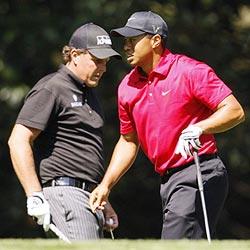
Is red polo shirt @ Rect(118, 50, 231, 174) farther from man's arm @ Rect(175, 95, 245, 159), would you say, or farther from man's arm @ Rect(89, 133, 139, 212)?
man's arm @ Rect(89, 133, 139, 212)

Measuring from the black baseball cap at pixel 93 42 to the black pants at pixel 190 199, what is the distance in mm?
930

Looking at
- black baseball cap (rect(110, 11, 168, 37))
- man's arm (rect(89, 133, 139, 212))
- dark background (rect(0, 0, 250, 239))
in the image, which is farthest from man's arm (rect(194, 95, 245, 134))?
dark background (rect(0, 0, 250, 239))

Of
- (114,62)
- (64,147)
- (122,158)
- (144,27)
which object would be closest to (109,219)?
(122,158)

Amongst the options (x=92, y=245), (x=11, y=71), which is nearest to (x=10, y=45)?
(x=11, y=71)

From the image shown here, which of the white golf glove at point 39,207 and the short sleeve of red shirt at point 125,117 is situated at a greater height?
the short sleeve of red shirt at point 125,117

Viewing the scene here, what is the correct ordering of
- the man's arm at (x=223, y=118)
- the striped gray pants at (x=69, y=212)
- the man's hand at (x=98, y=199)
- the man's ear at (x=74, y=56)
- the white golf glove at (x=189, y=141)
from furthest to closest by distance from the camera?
1. the man's ear at (x=74, y=56)
2. the man's hand at (x=98, y=199)
3. the striped gray pants at (x=69, y=212)
4. the man's arm at (x=223, y=118)
5. the white golf glove at (x=189, y=141)

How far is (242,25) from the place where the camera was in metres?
19.2

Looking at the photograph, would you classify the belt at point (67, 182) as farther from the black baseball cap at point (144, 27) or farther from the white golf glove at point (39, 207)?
the black baseball cap at point (144, 27)

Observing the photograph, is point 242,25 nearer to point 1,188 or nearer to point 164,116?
point 1,188

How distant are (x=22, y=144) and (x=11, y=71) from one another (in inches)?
347

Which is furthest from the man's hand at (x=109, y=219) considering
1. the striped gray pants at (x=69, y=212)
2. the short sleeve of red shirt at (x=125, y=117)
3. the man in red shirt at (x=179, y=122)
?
the short sleeve of red shirt at (x=125, y=117)

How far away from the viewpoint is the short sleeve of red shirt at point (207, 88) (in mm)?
9250

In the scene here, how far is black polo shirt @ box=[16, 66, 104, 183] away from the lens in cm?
943

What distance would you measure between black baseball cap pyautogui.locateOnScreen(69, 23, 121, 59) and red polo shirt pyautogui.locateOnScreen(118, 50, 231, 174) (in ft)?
1.13
